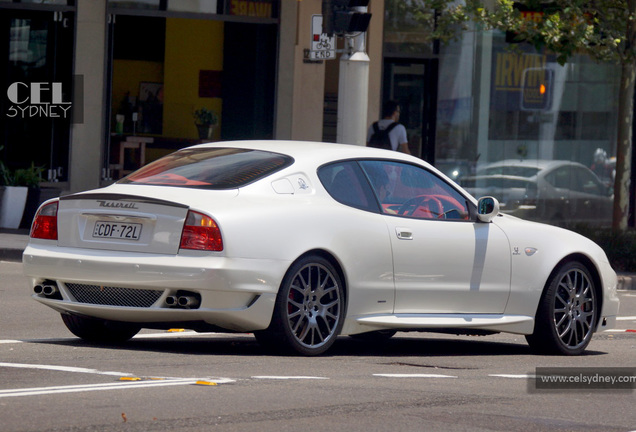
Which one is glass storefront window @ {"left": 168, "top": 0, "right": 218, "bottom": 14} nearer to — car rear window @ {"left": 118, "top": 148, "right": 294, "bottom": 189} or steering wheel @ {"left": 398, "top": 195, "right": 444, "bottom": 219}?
car rear window @ {"left": 118, "top": 148, "right": 294, "bottom": 189}

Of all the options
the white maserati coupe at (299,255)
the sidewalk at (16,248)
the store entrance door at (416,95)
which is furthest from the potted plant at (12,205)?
the white maserati coupe at (299,255)

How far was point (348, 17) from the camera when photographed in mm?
16312

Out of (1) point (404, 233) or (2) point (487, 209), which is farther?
(2) point (487, 209)

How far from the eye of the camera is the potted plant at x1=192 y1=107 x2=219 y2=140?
21859 mm

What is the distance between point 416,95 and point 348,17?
21.3 ft

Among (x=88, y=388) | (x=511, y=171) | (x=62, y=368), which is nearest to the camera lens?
(x=88, y=388)

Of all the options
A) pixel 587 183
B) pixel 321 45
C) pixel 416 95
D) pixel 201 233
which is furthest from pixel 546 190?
pixel 201 233

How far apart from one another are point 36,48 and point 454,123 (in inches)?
295

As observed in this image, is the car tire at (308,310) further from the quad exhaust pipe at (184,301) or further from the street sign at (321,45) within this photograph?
the street sign at (321,45)

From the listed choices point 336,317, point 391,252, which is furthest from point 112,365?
point 391,252

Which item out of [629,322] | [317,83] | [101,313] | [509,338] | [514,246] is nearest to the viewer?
[101,313]

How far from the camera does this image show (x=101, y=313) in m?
7.93

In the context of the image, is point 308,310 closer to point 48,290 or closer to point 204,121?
point 48,290

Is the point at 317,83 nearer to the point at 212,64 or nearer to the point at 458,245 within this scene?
the point at 212,64
